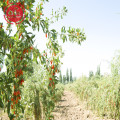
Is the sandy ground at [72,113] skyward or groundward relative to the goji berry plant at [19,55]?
groundward

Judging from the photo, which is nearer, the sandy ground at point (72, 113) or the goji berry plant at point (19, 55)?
the goji berry plant at point (19, 55)

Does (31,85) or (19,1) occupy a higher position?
(19,1)

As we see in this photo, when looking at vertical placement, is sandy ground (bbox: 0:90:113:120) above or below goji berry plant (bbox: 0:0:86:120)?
below

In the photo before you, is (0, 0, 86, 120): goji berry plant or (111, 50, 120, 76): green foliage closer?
(0, 0, 86, 120): goji berry plant

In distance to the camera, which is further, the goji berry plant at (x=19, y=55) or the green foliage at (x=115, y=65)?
the green foliage at (x=115, y=65)

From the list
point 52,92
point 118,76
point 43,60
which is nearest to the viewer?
point 43,60

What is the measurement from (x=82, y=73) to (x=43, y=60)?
9.42m

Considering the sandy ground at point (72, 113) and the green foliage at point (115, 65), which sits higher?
the green foliage at point (115, 65)

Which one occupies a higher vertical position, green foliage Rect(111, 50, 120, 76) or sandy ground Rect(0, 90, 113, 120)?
green foliage Rect(111, 50, 120, 76)

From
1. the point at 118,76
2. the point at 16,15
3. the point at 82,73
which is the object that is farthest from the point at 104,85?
the point at 82,73

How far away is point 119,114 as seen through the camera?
4.30 m

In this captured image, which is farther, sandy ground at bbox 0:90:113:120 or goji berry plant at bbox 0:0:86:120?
sandy ground at bbox 0:90:113:120

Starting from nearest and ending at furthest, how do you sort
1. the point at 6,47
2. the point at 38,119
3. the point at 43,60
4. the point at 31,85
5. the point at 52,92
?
the point at 6,47
the point at 43,60
the point at 52,92
the point at 38,119
the point at 31,85

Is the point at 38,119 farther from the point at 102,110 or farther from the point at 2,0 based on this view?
the point at 2,0
